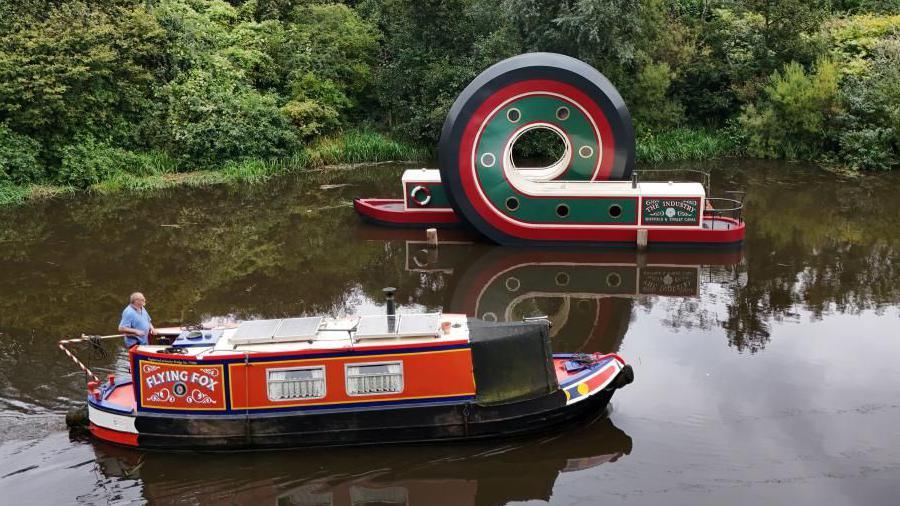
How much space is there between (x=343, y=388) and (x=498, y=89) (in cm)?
942

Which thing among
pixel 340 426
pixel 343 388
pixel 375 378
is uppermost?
pixel 375 378

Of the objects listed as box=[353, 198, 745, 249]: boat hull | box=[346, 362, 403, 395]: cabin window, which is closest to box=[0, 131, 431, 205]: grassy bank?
box=[353, 198, 745, 249]: boat hull

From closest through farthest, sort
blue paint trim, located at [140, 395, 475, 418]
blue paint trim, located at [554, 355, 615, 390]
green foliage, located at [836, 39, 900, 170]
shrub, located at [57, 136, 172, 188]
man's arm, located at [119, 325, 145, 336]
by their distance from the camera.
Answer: blue paint trim, located at [140, 395, 475, 418] → blue paint trim, located at [554, 355, 615, 390] → man's arm, located at [119, 325, 145, 336] → shrub, located at [57, 136, 172, 188] → green foliage, located at [836, 39, 900, 170]

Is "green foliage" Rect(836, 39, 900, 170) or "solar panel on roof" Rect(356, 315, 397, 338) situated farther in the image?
"green foliage" Rect(836, 39, 900, 170)

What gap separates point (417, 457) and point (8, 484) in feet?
14.7

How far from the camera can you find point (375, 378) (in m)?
10.1

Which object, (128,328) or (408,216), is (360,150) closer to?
(408,216)

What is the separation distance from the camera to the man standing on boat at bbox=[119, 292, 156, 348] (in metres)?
10.8

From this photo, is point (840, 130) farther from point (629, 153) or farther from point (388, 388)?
point (388, 388)

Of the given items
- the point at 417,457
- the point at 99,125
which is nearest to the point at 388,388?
the point at 417,457

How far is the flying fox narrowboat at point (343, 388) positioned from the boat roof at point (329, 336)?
0.02m

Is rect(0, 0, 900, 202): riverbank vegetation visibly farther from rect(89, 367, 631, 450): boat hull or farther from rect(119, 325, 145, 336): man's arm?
rect(89, 367, 631, 450): boat hull

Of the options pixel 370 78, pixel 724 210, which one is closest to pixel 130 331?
pixel 724 210

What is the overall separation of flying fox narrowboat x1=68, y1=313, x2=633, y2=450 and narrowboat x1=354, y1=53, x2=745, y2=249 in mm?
8005
